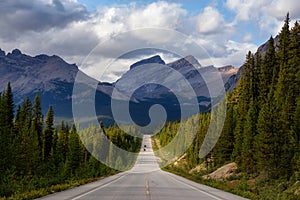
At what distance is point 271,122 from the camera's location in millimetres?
38938

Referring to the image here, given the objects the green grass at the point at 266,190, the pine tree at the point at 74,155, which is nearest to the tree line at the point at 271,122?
the green grass at the point at 266,190

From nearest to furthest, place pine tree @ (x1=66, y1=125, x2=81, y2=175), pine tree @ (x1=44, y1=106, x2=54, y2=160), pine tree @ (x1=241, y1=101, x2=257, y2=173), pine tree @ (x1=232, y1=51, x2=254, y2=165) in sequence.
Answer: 1. pine tree @ (x1=241, y1=101, x2=257, y2=173)
2. pine tree @ (x1=232, y1=51, x2=254, y2=165)
3. pine tree @ (x1=66, y1=125, x2=81, y2=175)
4. pine tree @ (x1=44, y1=106, x2=54, y2=160)

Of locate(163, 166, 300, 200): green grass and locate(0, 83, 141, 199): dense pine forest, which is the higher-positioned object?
locate(0, 83, 141, 199): dense pine forest

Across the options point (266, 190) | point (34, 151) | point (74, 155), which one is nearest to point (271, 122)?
point (266, 190)

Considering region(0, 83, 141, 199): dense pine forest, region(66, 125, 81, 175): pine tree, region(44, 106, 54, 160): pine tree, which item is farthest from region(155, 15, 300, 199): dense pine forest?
region(44, 106, 54, 160): pine tree

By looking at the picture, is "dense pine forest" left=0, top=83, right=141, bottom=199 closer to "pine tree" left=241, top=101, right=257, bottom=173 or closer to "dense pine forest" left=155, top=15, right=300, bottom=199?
"pine tree" left=241, top=101, right=257, bottom=173

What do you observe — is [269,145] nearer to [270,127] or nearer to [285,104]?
[270,127]

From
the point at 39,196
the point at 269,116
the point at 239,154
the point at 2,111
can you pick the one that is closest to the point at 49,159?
the point at 2,111

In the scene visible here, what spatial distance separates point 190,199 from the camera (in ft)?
64.6

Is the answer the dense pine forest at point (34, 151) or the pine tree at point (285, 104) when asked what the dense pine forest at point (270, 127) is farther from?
the dense pine forest at point (34, 151)

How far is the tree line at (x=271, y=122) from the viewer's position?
124 ft

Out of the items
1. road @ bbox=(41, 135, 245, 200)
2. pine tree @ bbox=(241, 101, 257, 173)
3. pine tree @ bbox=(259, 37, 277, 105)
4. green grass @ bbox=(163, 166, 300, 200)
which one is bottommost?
green grass @ bbox=(163, 166, 300, 200)

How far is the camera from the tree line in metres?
37.8

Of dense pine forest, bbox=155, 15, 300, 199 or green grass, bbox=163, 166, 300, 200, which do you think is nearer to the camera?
green grass, bbox=163, 166, 300, 200
